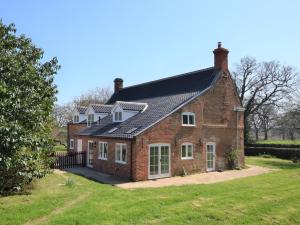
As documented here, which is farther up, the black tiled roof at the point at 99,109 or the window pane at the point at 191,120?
the black tiled roof at the point at 99,109

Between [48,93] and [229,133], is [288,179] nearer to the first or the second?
[229,133]

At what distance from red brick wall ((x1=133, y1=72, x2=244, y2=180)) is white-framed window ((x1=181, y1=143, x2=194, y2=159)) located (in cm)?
31

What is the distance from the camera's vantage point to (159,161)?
22.9m

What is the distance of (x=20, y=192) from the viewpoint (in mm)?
15180

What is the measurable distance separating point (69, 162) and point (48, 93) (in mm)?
12709

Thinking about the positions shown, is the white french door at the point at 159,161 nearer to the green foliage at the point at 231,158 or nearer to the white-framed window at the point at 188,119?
the white-framed window at the point at 188,119

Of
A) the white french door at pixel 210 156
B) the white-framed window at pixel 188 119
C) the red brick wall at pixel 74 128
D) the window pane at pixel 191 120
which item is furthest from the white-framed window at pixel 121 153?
the red brick wall at pixel 74 128

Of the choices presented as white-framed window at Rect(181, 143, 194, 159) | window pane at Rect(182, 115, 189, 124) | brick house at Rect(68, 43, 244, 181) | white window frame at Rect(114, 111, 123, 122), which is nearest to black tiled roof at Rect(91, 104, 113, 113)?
brick house at Rect(68, 43, 244, 181)

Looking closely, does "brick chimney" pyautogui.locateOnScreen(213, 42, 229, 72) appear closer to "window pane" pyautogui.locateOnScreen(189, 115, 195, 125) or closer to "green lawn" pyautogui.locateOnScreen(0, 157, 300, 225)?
"window pane" pyautogui.locateOnScreen(189, 115, 195, 125)

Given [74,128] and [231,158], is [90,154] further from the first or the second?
[231,158]

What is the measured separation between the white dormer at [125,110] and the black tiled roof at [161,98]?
498 millimetres

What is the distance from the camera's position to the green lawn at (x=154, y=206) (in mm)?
11742

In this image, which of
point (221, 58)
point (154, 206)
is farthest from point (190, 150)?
point (154, 206)

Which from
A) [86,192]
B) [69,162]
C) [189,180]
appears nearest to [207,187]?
[189,180]
